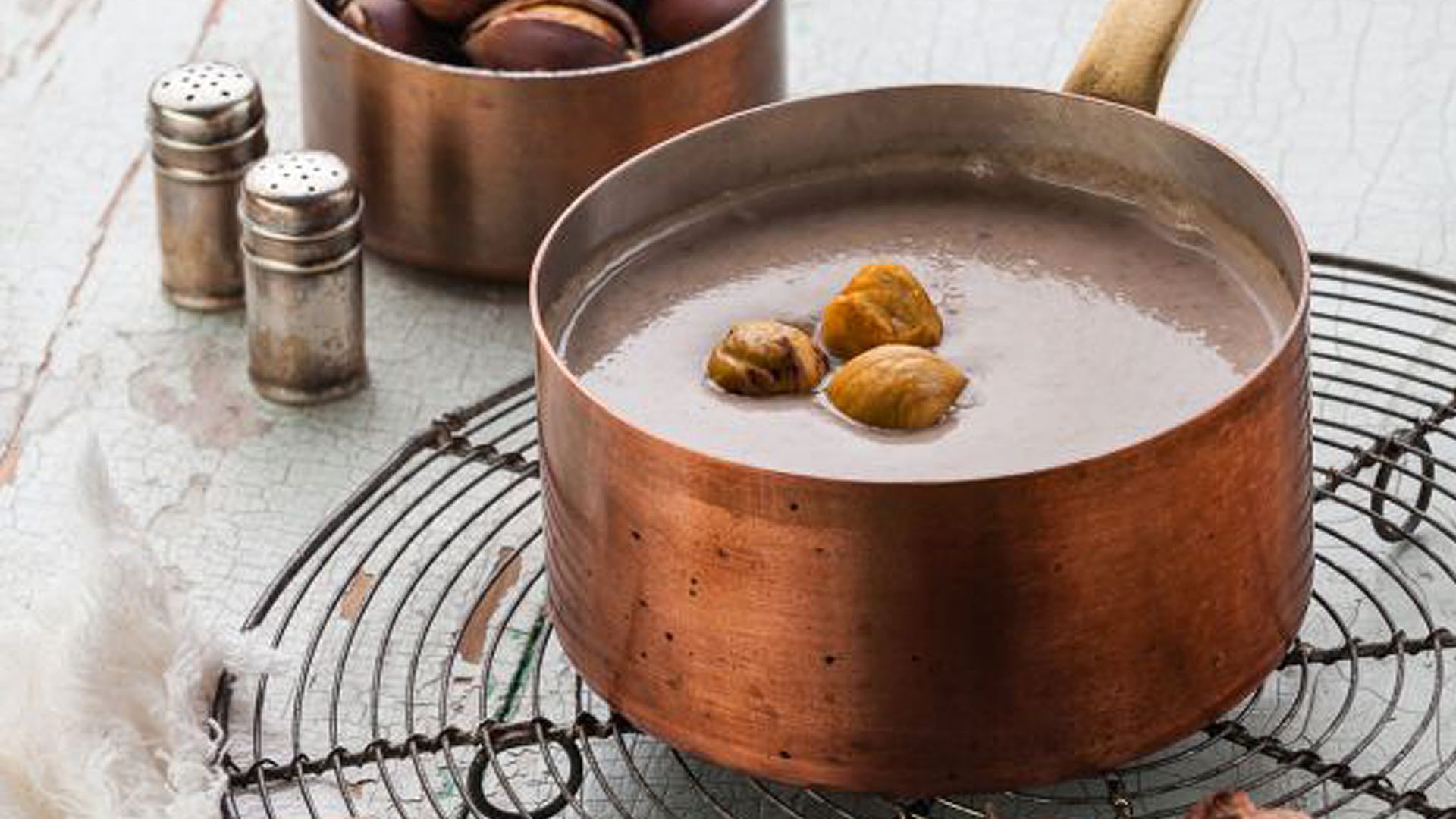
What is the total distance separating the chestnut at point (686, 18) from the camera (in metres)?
1.69

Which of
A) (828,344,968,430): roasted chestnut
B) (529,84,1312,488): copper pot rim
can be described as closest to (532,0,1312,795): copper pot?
(529,84,1312,488): copper pot rim

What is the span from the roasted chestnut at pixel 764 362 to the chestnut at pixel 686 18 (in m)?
0.56

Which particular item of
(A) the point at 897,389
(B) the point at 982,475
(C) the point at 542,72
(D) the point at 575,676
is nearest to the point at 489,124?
(C) the point at 542,72

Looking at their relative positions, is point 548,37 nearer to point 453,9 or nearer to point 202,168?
point 453,9

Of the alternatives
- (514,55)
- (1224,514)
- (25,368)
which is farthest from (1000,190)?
(25,368)

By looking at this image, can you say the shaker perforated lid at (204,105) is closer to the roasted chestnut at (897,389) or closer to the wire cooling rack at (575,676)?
the wire cooling rack at (575,676)

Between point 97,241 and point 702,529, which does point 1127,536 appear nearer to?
point 702,529

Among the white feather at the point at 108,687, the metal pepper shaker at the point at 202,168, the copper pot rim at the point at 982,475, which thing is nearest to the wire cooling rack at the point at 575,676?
the white feather at the point at 108,687

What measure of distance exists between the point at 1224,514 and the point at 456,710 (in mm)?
450

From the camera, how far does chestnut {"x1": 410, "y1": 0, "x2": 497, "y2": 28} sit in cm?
167

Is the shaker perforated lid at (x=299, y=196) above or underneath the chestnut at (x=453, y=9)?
underneath

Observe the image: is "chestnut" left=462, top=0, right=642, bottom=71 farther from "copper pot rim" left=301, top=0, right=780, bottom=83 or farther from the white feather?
the white feather

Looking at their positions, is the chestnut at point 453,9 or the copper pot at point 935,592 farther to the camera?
the chestnut at point 453,9

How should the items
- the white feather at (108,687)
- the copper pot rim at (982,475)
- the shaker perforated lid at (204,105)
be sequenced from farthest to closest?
the shaker perforated lid at (204,105)
the white feather at (108,687)
the copper pot rim at (982,475)
